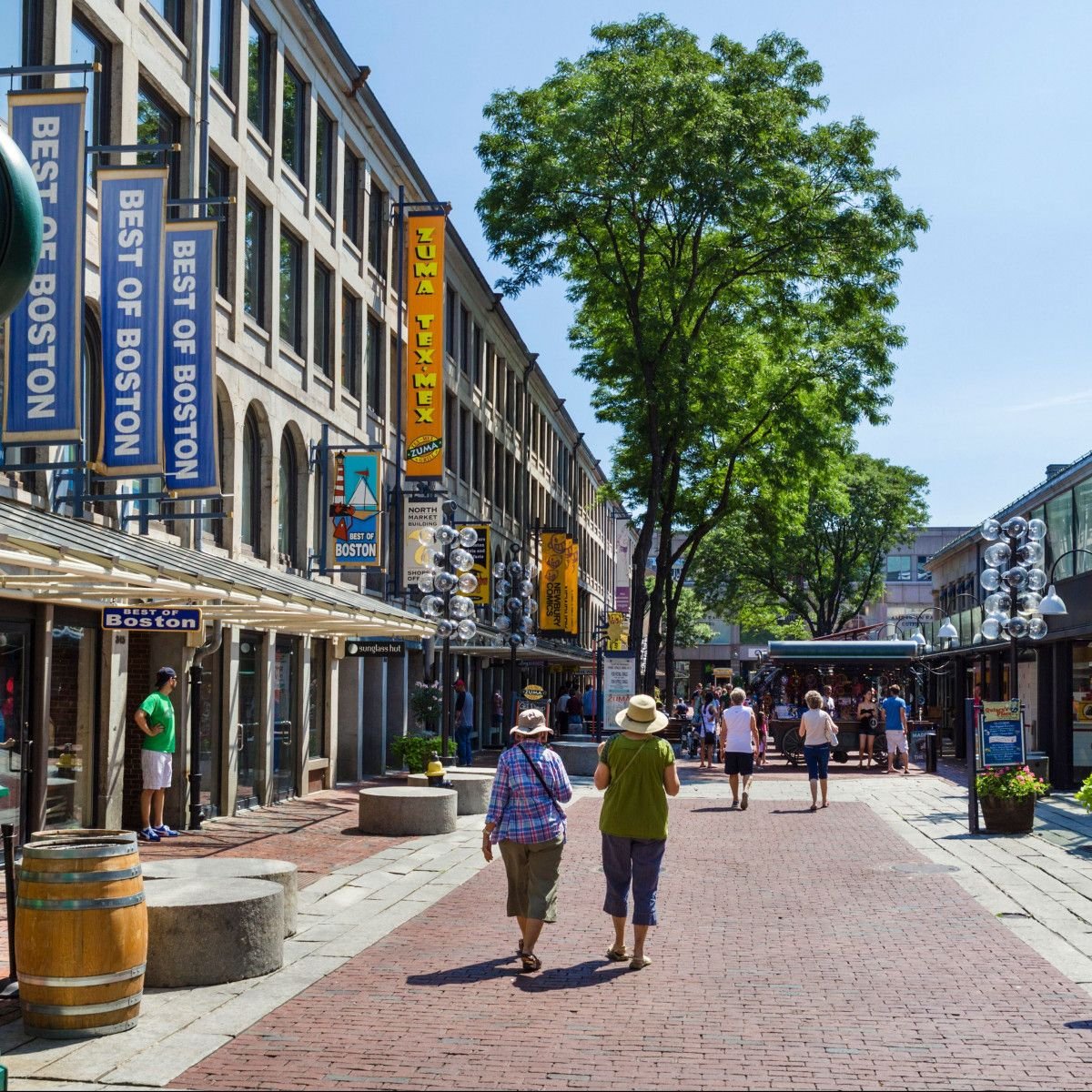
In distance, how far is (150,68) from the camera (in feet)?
59.4

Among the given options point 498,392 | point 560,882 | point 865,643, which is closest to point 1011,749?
point 560,882

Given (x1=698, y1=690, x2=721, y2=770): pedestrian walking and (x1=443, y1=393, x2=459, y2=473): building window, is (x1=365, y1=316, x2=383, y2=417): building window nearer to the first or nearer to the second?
(x1=443, y1=393, x2=459, y2=473): building window

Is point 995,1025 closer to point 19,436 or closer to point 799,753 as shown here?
point 19,436

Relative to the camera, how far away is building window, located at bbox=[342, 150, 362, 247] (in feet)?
92.9

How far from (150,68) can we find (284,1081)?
1453cm

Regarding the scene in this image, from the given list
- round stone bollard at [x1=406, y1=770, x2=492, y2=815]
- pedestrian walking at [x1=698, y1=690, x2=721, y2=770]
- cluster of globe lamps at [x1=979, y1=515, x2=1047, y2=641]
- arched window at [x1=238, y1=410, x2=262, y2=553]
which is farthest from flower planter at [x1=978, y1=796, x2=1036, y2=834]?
pedestrian walking at [x1=698, y1=690, x2=721, y2=770]

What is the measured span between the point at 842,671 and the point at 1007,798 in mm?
20139

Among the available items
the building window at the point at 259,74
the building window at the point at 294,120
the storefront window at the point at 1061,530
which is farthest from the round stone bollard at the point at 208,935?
the storefront window at the point at 1061,530

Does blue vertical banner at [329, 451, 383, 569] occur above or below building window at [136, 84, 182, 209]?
below

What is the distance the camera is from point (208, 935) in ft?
28.5

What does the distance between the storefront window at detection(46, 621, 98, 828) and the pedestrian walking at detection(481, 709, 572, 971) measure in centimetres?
667

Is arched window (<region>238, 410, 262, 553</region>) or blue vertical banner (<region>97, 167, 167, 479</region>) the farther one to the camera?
arched window (<region>238, 410, 262, 553</region>)

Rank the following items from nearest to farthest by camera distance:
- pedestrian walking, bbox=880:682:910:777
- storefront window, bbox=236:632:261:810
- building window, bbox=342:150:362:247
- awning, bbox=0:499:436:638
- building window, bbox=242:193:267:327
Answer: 1. awning, bbox=0:499:436:638
2. storefront window, bbox=236:632:261:810
3. building window, bbox=242:193:267:327
4. building window, bbox=342:150:362:247
5. pedestrian walking, bbox=880:682:910:777

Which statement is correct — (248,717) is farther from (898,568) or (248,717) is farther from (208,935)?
(898,568)
